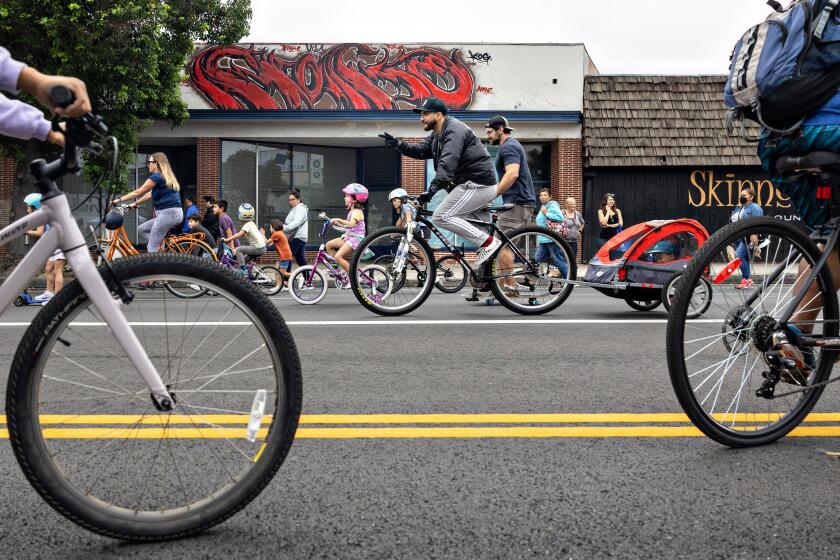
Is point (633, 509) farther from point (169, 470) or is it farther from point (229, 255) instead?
point (229, 255)

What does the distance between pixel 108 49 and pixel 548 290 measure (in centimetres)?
1158

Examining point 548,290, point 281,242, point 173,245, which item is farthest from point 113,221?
point 548,290

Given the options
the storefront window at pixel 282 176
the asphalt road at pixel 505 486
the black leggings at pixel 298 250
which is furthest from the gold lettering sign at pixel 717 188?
the asphalt road at pixel 505 486

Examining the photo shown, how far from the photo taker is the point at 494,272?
8.25 meters

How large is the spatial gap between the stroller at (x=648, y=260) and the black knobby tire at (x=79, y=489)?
Result: 6.45m

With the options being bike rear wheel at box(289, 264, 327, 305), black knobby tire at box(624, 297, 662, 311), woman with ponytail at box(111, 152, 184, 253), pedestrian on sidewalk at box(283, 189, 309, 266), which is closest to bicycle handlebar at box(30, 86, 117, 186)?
black knobby tire at box(624, 297, 662, 311)

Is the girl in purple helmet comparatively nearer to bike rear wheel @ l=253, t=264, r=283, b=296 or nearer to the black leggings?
bike rear wheel @ l=253, t=264, r=283, b=296

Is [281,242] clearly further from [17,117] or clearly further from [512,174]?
[17,117]

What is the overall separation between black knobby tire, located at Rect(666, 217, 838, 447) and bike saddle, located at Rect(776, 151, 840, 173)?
0.77 feet

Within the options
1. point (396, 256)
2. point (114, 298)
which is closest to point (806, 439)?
point (114, 298)

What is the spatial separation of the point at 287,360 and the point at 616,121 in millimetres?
21427

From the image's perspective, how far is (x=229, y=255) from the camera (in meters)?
13.0

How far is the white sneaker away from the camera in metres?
8.12

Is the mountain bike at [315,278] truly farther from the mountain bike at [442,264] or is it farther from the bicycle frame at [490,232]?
the bicycle frame at [490,232]
